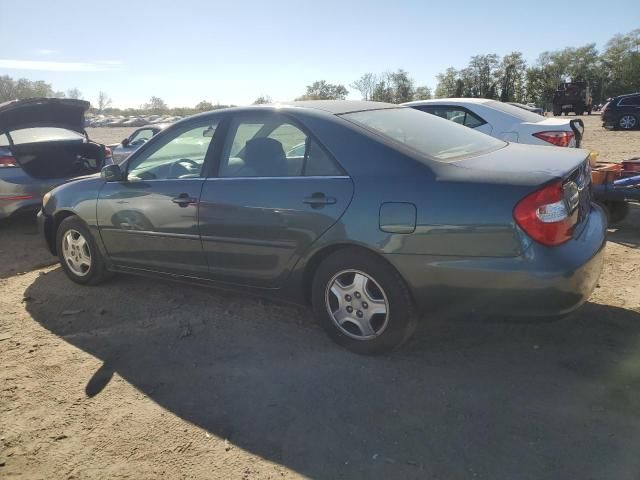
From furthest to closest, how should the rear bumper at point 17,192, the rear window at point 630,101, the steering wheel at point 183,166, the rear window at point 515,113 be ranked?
1. the rear window at point 630,101
2. the rear window at point 515,113
3. the rear bumper at point 17,192
4. the steering wheel at point 183,166

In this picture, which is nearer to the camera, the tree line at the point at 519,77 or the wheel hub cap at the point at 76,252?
the wheel hub cap at the point at 76,252

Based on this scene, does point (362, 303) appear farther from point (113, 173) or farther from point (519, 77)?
point (519, 77)

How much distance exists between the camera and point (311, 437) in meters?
2.51

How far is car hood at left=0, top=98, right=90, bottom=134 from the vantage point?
636cm

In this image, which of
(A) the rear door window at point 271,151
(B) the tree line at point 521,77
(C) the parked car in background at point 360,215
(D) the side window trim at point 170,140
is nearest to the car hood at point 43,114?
(C) the parked car in background at point 360,215

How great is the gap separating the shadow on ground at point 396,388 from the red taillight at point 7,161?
3.17 meters

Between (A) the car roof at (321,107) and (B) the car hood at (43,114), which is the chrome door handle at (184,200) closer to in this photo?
(A) the car roof at (321,107)

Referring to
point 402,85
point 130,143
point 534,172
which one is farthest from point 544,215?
point 402,85

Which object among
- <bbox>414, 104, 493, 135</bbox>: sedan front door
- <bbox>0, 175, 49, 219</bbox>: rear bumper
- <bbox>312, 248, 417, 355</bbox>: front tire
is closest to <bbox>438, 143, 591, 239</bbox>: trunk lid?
<bbox>312, 248, 417, 355</bbox>: front tire

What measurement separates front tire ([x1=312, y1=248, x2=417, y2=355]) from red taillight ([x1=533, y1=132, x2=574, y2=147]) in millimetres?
4344

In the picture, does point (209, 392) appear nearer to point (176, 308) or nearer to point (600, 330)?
point (176, 308)

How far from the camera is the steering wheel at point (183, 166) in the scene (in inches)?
152

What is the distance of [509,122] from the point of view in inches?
264

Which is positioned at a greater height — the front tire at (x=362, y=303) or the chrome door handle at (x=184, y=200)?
the chrome door handle at (x=184, y=200)
